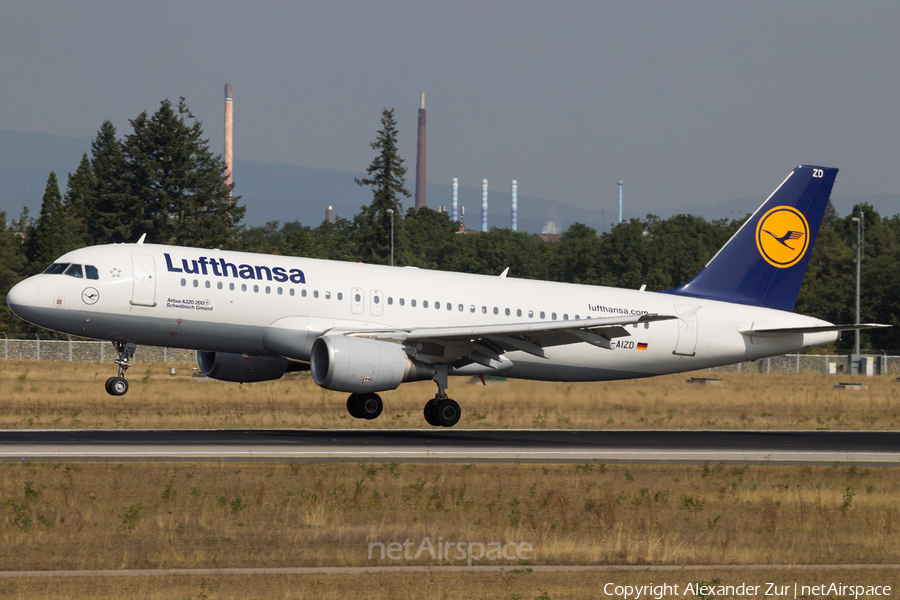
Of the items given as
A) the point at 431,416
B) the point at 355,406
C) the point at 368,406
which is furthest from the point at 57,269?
the point at 431,416

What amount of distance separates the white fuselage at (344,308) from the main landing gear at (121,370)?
0.57 m

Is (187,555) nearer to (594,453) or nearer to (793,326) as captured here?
(594,453)

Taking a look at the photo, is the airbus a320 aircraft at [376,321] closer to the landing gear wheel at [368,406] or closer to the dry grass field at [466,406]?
the landing gear wheel at [368,406]

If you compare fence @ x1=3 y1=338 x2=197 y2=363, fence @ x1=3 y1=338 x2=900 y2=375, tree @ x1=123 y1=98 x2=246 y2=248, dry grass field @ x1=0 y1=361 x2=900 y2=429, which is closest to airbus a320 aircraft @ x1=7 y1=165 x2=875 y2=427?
dry grass field @ x1=0 y1=361 x2=900 y2=429

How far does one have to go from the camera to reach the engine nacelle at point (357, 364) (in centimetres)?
2684

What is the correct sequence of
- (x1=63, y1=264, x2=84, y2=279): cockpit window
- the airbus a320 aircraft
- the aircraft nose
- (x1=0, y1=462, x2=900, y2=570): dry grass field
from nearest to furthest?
(x1=0, y1=462, x2=900, y2=570): dry grass field → the aircraft nose → the airbus a320 aircraft → (x1=63, y1=264, x2=84, y2=279): cockpit window

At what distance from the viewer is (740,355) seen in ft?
114

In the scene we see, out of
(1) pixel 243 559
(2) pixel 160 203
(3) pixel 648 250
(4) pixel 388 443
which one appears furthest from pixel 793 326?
(3) pixel 648 250

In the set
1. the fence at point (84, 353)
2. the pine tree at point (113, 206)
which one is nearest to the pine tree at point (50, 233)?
the pine tree at point (113, 206)

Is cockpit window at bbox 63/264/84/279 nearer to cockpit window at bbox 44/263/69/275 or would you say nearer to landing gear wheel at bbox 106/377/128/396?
cockpit window at bbox 44/263/69/275

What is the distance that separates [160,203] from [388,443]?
70243 mm

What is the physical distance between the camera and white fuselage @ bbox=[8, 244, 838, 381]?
2820cm

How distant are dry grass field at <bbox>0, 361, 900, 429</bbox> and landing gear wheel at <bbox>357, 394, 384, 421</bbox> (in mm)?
1027

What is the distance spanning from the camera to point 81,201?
107 m
